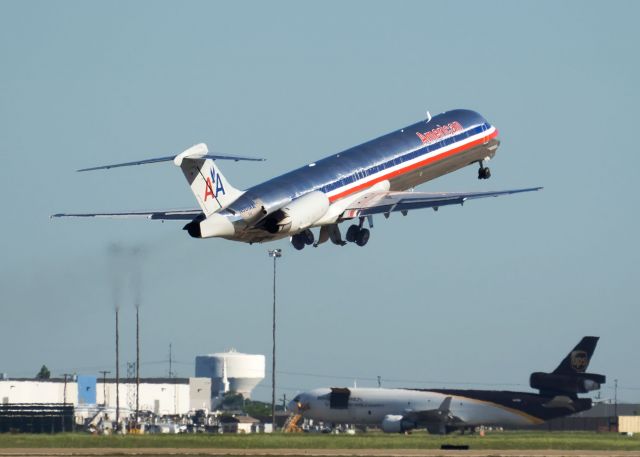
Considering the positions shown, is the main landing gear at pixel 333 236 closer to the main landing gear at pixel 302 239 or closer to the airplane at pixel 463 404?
the main landing gear at pixel 302 239

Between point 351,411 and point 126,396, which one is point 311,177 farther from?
point 126,396

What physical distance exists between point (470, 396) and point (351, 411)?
10.9 meters

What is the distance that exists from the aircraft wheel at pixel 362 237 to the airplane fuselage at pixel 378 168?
2661mm

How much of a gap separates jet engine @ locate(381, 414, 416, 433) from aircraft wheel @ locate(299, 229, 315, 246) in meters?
46.8

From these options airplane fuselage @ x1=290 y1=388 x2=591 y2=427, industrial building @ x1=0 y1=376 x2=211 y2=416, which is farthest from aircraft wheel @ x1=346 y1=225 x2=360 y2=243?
industrial building @ x1=0 y1=376 x2=211 y2=416


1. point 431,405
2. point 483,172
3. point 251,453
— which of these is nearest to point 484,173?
point 483,172

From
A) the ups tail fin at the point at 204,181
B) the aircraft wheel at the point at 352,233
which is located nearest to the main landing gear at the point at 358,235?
the aircraft wheel at the point at 352,233

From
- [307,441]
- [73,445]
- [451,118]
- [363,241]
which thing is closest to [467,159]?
[451,118]

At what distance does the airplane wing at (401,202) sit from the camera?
81625 millimetres

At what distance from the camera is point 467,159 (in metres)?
98.1

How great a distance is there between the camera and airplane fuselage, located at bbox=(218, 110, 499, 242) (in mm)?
76000

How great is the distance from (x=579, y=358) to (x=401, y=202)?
53406 millimetres

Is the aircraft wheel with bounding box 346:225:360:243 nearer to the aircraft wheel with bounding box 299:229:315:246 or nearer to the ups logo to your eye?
the aircraft wheel with bounding box 299:229:315:246

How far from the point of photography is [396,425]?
5094 inches
